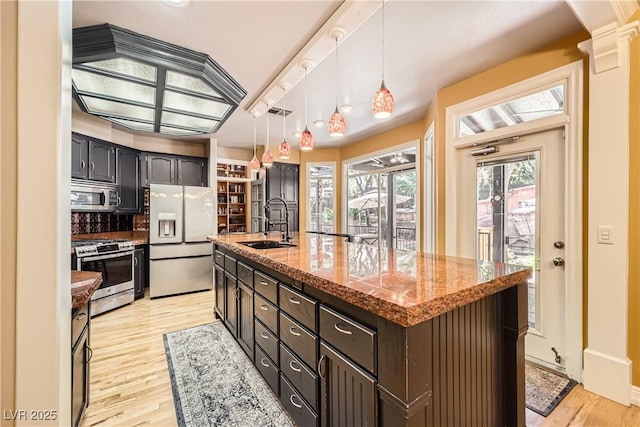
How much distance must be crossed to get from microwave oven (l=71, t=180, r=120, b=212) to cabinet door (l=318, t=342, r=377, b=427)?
12.4 ft

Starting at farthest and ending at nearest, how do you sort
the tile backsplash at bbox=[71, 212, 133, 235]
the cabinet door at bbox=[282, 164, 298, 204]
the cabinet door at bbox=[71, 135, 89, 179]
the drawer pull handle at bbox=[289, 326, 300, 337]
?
the cabinet door at bbox=[282, 164, 298, 204] → the tile backsplash at bbox=[71, 212, 133, 235] → the cabinet door at bbox=[71, 135, 89, 179] → the drawer pull handle at bbox=[289, 326, 300, 337]

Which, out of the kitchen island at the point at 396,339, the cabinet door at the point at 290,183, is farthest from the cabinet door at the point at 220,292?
the cabinet door at the point at 290,183

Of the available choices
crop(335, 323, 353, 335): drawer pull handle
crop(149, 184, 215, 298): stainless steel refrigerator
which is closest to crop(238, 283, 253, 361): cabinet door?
crop(335, 323, 353, 335): drawer pull handle

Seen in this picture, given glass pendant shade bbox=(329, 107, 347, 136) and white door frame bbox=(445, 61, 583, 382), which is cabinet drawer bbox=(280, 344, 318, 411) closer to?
glass pendant shade bbox=(329, 107, 347, 136)

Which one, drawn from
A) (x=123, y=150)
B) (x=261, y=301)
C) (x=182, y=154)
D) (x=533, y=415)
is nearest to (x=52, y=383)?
(x=261, y=301)

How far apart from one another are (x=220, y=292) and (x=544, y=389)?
3.03 metres

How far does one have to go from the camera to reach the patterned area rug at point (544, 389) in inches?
72.3

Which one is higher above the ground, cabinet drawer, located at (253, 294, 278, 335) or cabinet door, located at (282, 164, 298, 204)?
cabinet door, located at (282, 164, 298, 204)

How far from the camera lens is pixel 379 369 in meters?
1.02

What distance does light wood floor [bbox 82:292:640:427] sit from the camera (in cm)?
171

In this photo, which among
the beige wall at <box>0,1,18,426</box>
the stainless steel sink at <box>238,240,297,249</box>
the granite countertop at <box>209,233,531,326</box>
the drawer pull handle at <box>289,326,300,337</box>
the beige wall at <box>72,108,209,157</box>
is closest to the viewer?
the beige wall at <box>0,1,18,426</box>

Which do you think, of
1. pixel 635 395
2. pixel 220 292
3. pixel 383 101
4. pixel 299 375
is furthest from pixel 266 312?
pixel 635 395

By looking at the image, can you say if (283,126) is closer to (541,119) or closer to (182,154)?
(182,154)

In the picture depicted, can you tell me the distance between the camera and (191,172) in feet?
16.5
